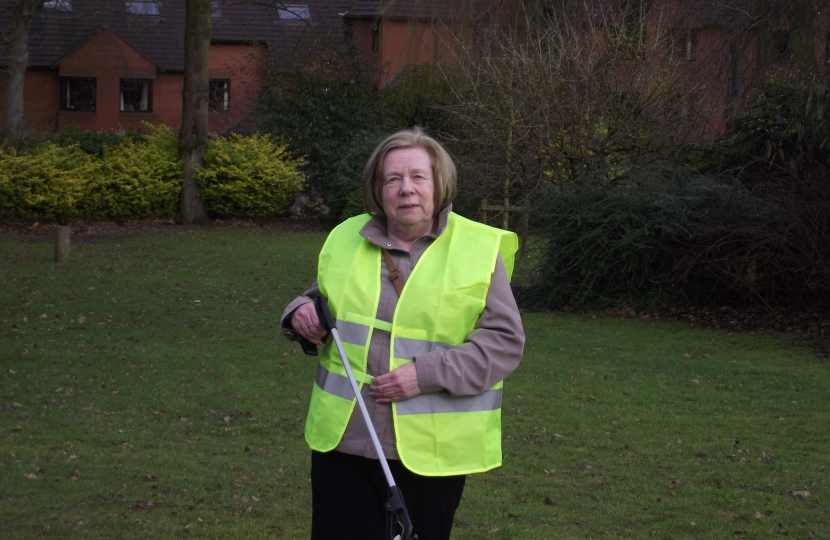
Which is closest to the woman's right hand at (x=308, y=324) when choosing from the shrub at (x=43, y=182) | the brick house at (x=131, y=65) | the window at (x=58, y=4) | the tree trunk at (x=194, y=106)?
the shrub at (x=43, y=182)

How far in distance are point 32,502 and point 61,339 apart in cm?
530

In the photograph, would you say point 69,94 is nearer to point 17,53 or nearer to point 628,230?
point 17,53

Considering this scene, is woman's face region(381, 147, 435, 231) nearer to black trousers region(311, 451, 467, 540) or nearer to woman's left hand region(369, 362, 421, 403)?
woman's left hand region(369, 362, 421, 403)

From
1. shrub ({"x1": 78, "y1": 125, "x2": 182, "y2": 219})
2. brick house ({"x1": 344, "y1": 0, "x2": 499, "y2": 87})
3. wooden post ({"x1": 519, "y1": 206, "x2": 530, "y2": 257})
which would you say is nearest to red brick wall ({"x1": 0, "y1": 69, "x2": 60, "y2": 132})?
shrub ({"x1": 78, "y1": 125, "x2": 182, "y2": 219})

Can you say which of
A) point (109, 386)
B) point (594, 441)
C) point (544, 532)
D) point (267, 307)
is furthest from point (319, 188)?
point (544, 532)

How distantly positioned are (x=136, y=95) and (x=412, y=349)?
40.4 meters

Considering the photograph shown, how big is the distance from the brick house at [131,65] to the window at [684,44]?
71.3ft

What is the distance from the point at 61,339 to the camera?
10352 millimetres

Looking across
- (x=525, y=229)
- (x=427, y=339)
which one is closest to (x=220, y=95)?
(x=525, y=229)

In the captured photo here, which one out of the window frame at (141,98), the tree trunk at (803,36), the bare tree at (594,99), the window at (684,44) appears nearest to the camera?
the tree trunk at (803,36)

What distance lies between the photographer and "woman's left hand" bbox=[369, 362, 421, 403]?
2871mm

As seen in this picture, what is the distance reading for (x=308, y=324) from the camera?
304 cm

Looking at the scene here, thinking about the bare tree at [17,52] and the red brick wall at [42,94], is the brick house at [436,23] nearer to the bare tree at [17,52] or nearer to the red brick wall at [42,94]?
the bare tree at [17,52]

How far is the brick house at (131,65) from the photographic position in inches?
1511
